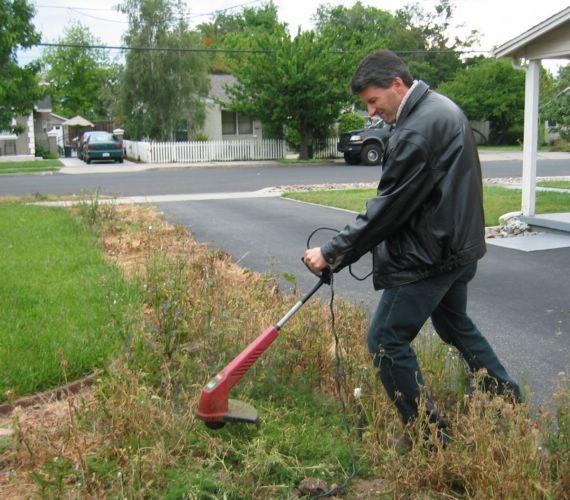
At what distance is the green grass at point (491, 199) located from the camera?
1237 centimetres

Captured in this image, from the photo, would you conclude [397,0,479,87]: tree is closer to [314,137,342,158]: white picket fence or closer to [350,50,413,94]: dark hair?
[314,137,342,158]: white picket fence

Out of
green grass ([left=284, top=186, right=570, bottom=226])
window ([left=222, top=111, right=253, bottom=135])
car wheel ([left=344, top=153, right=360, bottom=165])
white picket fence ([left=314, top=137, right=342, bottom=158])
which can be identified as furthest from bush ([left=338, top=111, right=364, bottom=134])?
green grass ([left=284, top=186, right=570, bottom=226])

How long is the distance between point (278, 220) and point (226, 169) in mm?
16450

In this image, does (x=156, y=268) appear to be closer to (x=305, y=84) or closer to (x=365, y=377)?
(x=365, y=377)

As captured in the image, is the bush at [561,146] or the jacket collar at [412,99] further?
the bush at [561,146]

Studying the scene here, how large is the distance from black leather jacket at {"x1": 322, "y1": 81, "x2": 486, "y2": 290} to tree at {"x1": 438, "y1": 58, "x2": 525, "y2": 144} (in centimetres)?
3946

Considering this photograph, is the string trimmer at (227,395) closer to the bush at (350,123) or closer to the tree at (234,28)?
the bush at (350,123)

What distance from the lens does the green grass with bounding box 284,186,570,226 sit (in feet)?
40.6

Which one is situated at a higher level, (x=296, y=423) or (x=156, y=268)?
(x=156, y=268)

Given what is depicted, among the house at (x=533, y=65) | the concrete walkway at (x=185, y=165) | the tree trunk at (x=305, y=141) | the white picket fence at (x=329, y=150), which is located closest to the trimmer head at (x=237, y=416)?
the house at (x=533, y=65)

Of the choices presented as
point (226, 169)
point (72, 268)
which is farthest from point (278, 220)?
point (226, 169)

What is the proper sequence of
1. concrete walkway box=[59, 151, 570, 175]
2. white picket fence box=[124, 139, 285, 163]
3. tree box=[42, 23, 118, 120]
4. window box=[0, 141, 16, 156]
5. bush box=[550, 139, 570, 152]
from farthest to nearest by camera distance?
tree box=[42, 23, 118, 120] < window box=[0, 141, 16, 156] < bush box=[550, 139, 570, 152] < white picket fence box=[124, 139, 285, 163] < concrete walkway box=[59, 151, 570, 175]

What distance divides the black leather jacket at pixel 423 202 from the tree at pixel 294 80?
1047 inches

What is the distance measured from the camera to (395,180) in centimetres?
326
